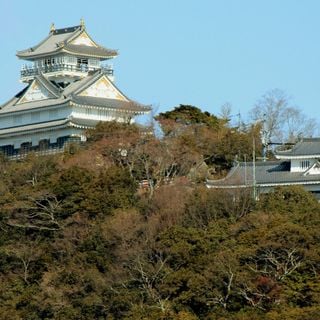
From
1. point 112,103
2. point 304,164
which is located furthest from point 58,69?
point 304,164

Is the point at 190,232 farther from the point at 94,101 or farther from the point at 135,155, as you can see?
the point at 94,101

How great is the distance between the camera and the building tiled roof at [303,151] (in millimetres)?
46844

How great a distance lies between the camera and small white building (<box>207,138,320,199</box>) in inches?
1838

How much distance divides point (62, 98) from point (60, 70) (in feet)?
8.61

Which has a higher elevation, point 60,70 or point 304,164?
point 60,70

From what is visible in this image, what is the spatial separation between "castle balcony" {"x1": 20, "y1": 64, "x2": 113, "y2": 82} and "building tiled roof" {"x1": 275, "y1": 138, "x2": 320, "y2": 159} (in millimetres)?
12164

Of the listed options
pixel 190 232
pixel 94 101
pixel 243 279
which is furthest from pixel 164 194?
pixel 94 101

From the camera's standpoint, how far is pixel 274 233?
40844 millimetres

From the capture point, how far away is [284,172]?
47500 millimetres

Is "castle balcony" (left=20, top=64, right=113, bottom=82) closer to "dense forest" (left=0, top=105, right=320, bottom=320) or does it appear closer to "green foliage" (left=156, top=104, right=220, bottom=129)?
"green foliage" (left=156, top=104, right=220, bottom=129)

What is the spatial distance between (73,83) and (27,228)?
11622mm

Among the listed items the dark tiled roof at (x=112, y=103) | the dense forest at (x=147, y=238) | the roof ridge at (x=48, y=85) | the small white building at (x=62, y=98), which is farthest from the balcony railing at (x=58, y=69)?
the dense forest at (x=147, y=238)

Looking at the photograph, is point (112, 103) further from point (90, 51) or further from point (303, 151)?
point (303, 151)

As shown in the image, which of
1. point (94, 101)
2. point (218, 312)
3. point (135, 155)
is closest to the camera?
point (218, 312)
